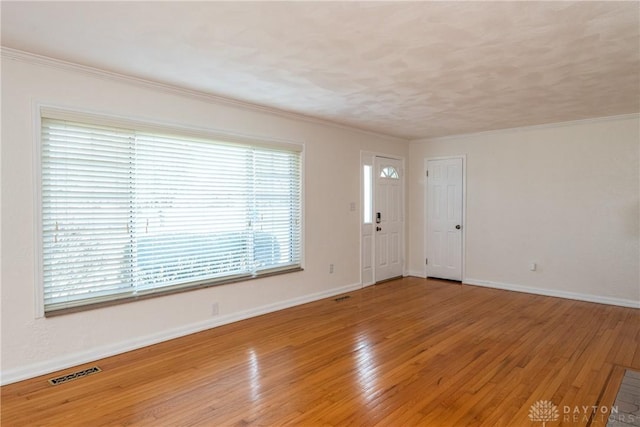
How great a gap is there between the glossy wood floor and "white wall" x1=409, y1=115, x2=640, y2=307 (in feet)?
2.64

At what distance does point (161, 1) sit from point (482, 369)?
11.6 feet

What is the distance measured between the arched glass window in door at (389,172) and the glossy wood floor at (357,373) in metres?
2.61

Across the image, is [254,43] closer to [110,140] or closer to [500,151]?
[110,140]

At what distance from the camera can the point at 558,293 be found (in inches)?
222

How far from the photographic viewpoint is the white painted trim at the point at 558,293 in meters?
5.13

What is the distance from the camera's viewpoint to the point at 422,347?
369cm

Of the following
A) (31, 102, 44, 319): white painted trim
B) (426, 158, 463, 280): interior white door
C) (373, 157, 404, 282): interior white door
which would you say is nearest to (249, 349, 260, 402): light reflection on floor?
(31, 102, 44, 319): white painted trim

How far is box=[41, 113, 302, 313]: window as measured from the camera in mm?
3234

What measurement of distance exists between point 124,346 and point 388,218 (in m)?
4.55

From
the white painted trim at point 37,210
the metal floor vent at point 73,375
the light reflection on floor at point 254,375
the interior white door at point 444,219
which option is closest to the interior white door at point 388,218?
the interior white door at point 444,219

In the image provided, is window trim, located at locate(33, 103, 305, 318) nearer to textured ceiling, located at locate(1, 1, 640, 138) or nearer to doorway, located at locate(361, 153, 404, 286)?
textured ceiling, located at locate(1, 1, 640, 138)

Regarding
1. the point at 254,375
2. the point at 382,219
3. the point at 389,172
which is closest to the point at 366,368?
the point at 254,375

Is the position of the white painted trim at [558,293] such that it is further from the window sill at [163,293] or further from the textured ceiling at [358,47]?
the window sill at [163,293]

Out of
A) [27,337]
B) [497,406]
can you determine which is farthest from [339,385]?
[27,337]
